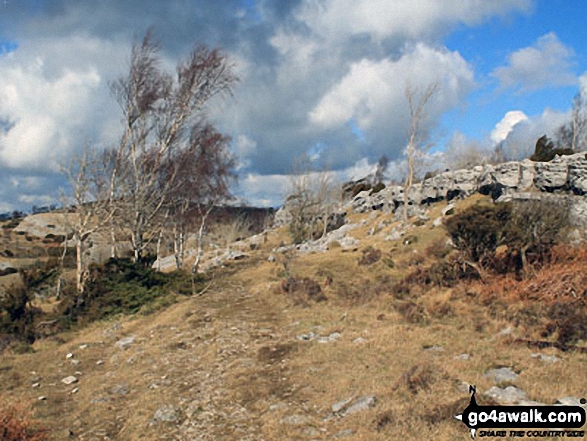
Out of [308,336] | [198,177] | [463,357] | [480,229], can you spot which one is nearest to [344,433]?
[463,357]

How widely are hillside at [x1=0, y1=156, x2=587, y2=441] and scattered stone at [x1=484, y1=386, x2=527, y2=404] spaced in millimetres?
34

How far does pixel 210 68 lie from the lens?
22562 mm

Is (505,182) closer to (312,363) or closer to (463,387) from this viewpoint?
(312,363)

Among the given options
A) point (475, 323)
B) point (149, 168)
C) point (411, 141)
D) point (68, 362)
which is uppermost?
point (411, 141)

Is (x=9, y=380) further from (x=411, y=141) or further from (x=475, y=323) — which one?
(x=411, y=141)

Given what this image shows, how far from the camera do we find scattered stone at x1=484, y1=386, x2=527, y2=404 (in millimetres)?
7098

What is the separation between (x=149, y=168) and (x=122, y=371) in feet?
44.5

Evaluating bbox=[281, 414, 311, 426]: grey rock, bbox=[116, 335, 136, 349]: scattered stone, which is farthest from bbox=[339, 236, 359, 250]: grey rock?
bbox=[281, 414, 311, 426]: grey rock

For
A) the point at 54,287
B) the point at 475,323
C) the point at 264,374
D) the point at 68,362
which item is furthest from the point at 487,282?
the point at 54,287

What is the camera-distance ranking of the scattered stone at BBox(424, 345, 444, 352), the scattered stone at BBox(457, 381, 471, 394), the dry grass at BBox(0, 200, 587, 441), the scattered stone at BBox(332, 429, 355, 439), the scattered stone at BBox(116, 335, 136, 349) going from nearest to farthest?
the scattered stone at BBox(332, 429, 355, 439), the dry grass at BBox(0, 200, 587, 441), the scattered stone at BBox(457, 381, 471, 394), the scattered stone at BBox(424, 345, 444, 352), the scattered stone at BBox(116, 335, 136, 349)

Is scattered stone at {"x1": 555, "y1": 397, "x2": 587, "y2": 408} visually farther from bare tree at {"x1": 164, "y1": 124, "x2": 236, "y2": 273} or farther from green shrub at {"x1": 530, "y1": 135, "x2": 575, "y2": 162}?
green shrub at {"x1": 530, "y1": 135, "x2": 575, "y2": 162}

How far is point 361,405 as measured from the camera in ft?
25.9

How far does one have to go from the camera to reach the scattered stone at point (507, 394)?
23.3 feet

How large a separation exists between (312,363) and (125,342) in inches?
297
